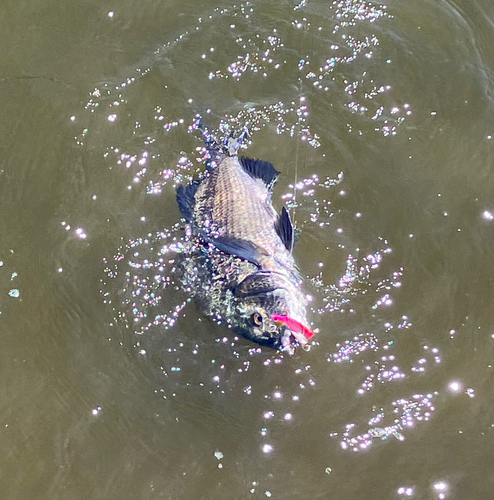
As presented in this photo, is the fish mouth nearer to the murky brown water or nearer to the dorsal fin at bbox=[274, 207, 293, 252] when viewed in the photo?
the murky brown water

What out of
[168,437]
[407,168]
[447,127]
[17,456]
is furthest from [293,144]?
[17,456]

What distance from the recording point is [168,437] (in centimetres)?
400

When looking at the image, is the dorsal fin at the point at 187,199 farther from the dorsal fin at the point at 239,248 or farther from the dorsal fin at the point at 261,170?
the dorsal fin at the point at 261,170

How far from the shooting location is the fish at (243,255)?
3598mm

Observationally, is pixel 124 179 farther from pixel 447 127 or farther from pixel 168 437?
pixel 447 127

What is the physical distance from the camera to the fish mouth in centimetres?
347

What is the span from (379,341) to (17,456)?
295 cm

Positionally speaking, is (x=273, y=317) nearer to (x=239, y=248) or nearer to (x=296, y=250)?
(x=239, y=248)

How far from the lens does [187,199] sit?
432 cm

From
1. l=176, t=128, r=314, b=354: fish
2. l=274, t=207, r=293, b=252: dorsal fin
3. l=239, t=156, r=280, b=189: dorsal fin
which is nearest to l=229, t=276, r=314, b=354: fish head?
l=176, t=128, r=314, b=354: fish

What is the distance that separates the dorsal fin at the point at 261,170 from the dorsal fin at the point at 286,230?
1.72 ft

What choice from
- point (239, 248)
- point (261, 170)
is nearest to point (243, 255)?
point (239, 248)

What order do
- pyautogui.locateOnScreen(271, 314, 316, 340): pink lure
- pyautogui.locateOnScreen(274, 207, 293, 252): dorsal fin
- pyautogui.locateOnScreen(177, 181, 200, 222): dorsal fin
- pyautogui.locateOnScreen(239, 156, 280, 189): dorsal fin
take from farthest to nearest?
pyautogui.locateOnScreen(239, 156, 280, 189): dorsal fin, pyautogui.locateOnScreen(177, 181, 200, 222): dorsal fin, pyautogui.locateOnScreen(274, 207, 293, 252): dorsal fin, pyautogui.locateOnScreen(271, 314, 316, 340): pink lure

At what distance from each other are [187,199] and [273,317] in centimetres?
137
